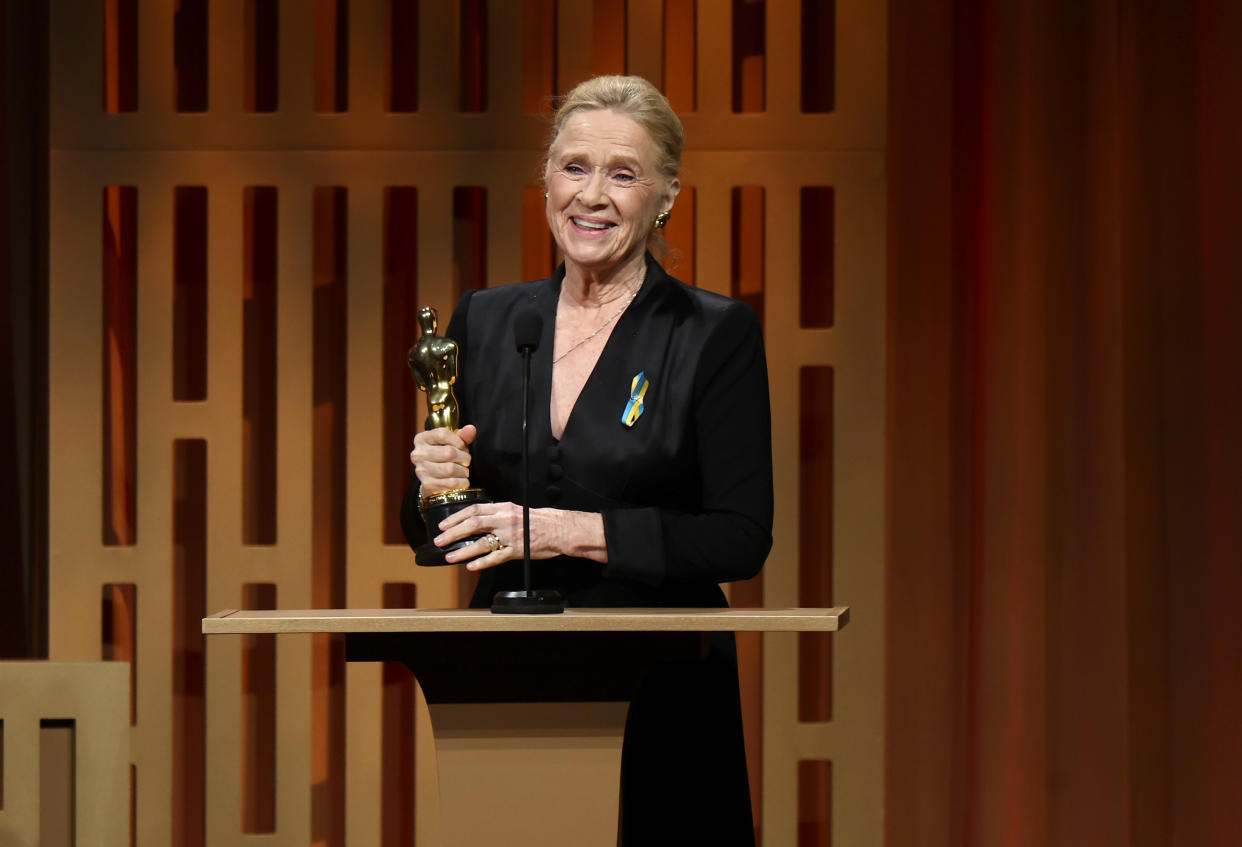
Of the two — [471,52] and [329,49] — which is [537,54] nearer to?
[471,52]

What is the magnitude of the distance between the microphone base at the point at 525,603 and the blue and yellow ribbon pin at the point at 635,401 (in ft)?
1.08

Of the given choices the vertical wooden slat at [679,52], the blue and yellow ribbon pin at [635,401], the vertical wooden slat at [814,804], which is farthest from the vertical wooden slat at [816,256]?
the blue and yellow ribbon pin at [635,401]

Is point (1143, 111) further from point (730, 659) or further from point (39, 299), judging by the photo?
point (39, 299)

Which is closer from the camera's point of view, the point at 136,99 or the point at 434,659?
the point at 434,659

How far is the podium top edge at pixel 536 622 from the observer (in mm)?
1471

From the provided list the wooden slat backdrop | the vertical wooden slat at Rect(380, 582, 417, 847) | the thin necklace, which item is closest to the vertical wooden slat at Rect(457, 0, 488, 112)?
the wooden slat backdrop

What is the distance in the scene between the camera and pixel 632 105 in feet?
6.48

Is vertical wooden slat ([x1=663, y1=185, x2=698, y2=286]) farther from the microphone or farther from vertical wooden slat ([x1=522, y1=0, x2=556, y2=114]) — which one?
the microphone

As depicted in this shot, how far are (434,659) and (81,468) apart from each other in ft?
6.90

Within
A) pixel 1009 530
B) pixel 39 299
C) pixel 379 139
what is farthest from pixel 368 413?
pixel 1009 530

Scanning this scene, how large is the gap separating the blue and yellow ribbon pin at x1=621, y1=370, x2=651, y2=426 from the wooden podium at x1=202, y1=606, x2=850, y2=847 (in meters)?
0.33

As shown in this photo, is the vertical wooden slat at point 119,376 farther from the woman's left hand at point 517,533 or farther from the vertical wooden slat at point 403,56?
the woman's left hand at point 517,533

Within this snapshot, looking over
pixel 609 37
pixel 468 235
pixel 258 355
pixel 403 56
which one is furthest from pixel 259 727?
pixel 609 37

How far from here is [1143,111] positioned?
10.9ft
